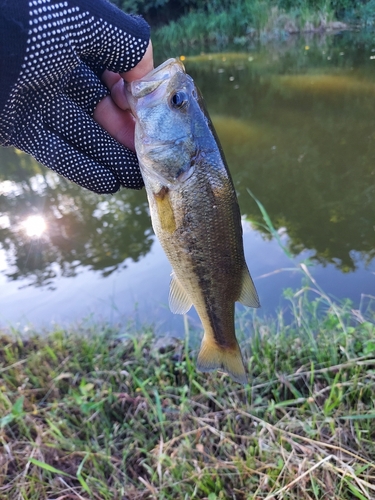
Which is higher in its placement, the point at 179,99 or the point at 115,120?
the point at 179,99

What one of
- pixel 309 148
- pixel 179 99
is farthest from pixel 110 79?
pixel 309 148

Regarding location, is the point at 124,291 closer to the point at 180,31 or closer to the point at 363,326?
the point at 363,326

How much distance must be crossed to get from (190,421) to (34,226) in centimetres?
446

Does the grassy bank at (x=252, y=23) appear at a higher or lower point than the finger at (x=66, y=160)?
lower

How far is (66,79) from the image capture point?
176 centimetres

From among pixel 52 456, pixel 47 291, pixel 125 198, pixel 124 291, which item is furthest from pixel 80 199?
pixel 52 456

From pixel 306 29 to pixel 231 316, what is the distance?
17499 mm

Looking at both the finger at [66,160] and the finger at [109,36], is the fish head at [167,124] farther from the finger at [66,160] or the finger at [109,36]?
the finger at [66,160]

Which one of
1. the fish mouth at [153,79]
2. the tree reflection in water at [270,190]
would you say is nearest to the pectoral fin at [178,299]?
the fish mouth at [153,79]

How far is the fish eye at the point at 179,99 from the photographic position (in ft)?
5.85

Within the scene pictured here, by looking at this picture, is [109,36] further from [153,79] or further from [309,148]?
[309,148]

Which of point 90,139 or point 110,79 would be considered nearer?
point 90,139

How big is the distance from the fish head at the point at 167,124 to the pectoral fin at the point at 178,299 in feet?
1.63

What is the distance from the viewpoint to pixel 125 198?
6.36m
